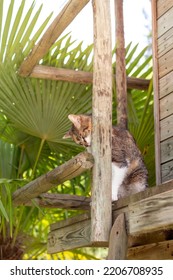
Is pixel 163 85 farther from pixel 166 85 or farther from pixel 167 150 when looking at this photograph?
pixel 167 150

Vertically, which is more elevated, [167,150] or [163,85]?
[163,85]

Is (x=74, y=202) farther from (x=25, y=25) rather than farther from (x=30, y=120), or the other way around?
(x=25, y=25)

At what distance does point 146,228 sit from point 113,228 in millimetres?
277

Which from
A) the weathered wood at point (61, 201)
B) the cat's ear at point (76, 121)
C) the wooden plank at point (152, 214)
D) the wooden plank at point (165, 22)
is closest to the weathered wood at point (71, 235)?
the weathered wood at point (61, 201)

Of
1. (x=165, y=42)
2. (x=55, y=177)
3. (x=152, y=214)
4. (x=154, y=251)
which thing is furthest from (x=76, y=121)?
(x=152, y=214)

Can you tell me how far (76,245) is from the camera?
4.54m

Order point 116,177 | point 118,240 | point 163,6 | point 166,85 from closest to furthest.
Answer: point 118,240, point 116,177, point 166,85, point 163,6

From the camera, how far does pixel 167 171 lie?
471 cm

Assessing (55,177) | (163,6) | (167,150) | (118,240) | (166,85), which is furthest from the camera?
(163,6)

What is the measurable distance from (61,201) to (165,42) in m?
1.45

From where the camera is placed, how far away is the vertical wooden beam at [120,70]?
5.12m
